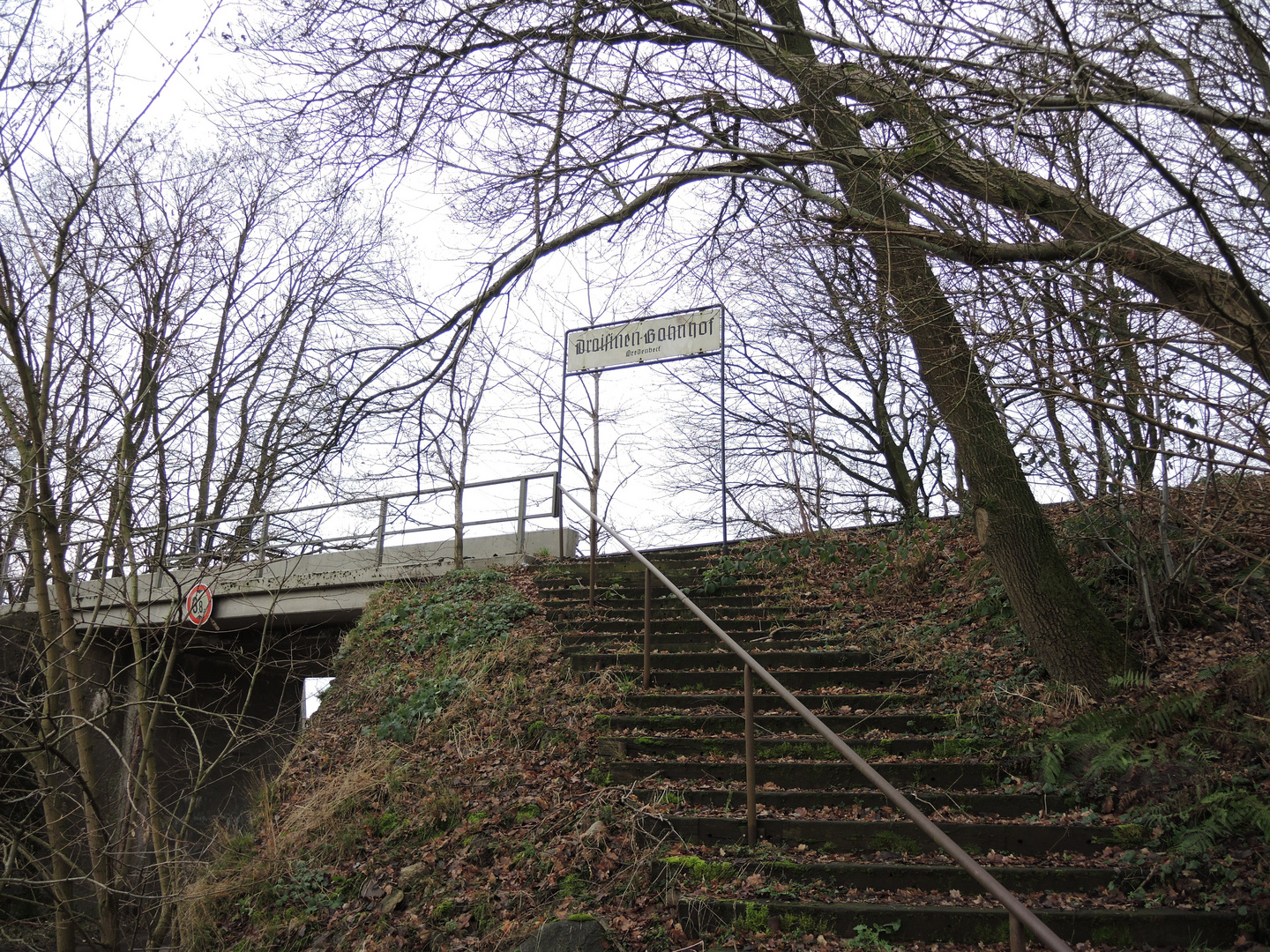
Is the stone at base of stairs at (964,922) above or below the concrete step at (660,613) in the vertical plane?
below

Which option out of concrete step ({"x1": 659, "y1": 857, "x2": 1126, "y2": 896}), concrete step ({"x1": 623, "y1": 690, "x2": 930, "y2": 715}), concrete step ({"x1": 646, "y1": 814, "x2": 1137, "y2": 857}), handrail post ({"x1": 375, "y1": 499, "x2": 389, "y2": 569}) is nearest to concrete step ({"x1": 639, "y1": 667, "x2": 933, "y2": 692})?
concrete step ({"x1": 623, "y1": 690, "x2": 930, "y2": 715})

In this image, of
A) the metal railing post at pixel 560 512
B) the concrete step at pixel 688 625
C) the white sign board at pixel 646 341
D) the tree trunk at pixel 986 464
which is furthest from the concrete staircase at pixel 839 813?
the white sign board at pixel 646 341

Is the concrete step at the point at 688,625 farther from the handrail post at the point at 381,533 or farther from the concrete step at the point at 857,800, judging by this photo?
the handrail post at the point at 381,533

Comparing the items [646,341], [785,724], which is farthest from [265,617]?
[785,724]

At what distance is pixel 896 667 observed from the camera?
6582mm

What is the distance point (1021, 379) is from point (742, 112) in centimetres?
230

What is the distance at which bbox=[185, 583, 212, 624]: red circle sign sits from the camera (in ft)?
21.7

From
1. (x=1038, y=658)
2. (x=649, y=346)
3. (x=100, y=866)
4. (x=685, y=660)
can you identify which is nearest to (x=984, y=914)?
(x=1038, y=658)

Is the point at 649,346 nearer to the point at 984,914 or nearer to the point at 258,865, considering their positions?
the point at 258,865

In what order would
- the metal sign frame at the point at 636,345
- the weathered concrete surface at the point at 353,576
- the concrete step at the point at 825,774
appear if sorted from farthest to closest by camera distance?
the weathered concrete surface at the point at 353,576
the metal sign frame at the point at 636,345
the concrete step at the point at 825,774

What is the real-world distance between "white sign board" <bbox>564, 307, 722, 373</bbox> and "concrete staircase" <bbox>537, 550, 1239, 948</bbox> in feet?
13.6

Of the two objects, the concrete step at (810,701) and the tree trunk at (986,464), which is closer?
the tree trunk at (986,464)

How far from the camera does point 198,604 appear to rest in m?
6.84

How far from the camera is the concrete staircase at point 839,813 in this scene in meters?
3.94
